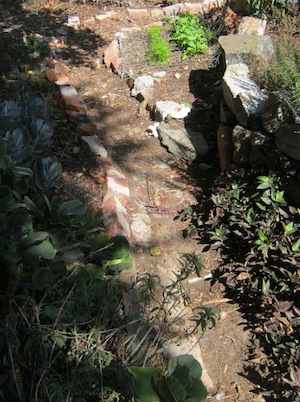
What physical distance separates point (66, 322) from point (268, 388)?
51.9 inches

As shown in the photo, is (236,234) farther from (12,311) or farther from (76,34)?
(76,34)

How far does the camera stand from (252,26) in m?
5.94

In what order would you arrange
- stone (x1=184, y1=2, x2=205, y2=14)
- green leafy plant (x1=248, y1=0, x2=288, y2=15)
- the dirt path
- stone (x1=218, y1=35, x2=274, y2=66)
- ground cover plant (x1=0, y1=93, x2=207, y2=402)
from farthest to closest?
stone (x1=184, y1=2, x2=205, y2=14) → green leafy plant (x1=248, y1=0, x2=288, y2=15) → stone (x1=218, y1=35, x2=274, y2=66) → the dirt path → ground cover plant (x1=0, y1=93, x2=207, y2=402)

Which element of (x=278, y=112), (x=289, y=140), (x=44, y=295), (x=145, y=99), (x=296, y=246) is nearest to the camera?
(x=44, y=295)

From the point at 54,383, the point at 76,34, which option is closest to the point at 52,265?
the point at 54,383

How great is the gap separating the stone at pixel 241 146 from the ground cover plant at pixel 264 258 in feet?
0.51

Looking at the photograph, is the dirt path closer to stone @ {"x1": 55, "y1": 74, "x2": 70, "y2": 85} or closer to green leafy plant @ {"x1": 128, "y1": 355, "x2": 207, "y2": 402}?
stone @ {"x1": 55, "y1": 74, "x2": 70, "y2": 85}

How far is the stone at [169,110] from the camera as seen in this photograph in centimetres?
531

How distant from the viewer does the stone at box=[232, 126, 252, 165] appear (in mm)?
4172

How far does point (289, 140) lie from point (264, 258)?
85 cm

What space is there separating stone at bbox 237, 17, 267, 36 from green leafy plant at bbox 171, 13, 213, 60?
1.81ft

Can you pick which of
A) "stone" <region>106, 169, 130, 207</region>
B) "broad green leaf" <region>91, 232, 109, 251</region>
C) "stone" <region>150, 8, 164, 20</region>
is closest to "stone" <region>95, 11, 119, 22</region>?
"stone" <region>150, 8, 164, 20</region>

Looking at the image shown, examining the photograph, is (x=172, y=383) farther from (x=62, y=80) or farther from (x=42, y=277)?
(x=62, y=80)

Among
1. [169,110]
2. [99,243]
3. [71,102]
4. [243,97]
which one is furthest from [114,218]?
[169,110]
